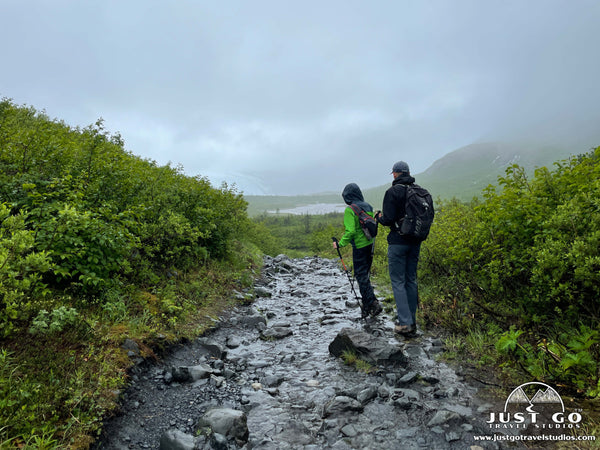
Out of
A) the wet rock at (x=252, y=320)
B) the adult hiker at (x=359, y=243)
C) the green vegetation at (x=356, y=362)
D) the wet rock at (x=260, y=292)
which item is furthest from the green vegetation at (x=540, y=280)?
the wet rock at (x=260, y=292)

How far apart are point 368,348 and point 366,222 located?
3574 mm

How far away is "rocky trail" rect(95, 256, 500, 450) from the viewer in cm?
420

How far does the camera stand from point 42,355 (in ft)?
13.9

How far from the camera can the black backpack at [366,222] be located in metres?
8.98

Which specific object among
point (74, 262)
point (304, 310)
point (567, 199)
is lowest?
point (304, 310)

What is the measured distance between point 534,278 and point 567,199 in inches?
59.4

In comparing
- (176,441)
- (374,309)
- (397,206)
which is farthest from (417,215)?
(176,441)

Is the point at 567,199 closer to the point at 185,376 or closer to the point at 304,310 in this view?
the point at 185,376

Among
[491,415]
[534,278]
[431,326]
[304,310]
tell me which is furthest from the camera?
[304,310]

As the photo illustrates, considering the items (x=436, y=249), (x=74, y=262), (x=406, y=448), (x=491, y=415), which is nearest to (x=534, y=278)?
(x=491, y=415)

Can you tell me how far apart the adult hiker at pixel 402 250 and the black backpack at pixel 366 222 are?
1.03 meters

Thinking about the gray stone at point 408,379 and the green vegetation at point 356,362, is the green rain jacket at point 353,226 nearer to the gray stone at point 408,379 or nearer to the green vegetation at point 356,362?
the green vegetation at point 356,362

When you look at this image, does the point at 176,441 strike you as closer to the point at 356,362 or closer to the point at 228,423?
the point at 228,423

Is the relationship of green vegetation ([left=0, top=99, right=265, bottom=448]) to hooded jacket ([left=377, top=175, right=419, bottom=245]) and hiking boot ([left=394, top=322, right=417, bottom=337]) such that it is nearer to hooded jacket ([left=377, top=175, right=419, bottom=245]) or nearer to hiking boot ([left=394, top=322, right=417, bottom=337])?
hiking boot ([left=394, top=322, right=417, bottom=337])
